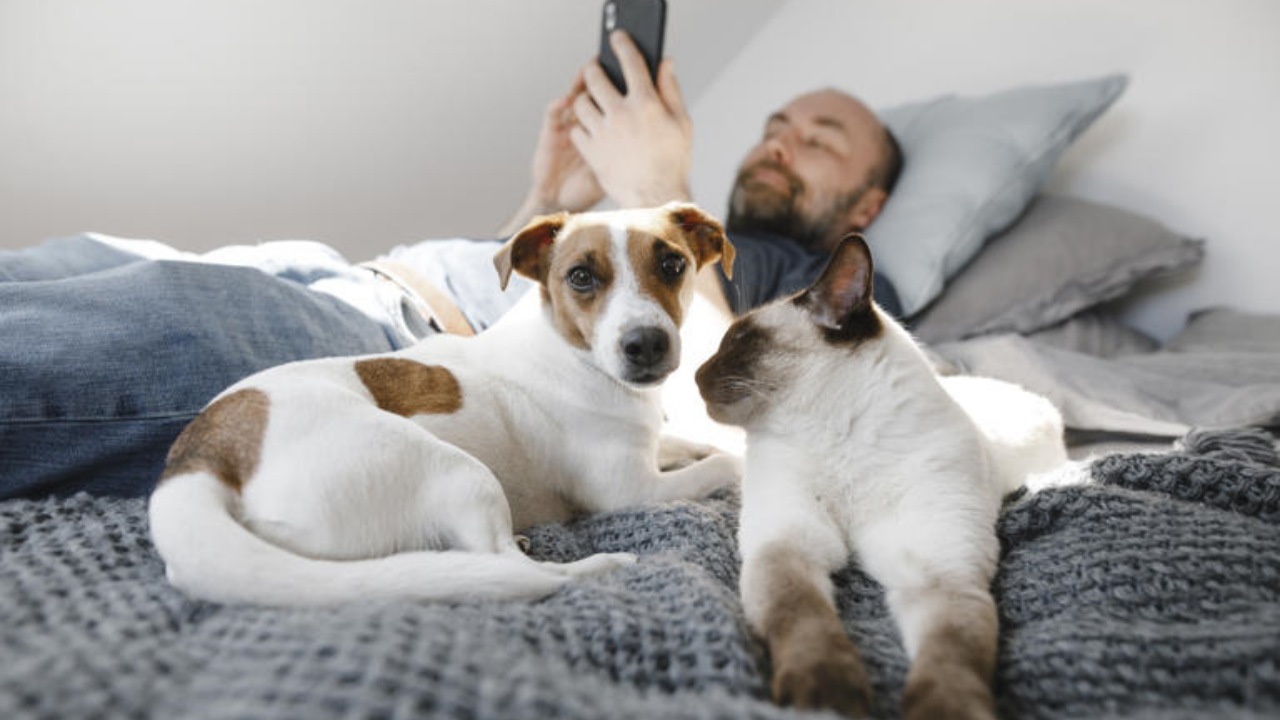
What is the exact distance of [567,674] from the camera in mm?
700

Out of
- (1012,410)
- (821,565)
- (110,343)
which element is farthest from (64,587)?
(1012,410)

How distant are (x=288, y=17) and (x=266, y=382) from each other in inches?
76.3

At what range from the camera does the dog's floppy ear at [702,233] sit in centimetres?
156

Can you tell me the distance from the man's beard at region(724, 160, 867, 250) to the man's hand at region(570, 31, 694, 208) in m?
0.52

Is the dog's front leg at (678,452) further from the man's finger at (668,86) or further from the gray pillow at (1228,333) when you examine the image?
the gray pillow at (1228,333)

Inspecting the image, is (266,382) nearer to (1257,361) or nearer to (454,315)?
(454,315)

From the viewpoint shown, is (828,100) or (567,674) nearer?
(567,674)

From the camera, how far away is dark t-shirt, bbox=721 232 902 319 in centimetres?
216

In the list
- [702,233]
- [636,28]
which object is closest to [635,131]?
[636,28]

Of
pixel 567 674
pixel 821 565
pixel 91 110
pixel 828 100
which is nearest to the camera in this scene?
pixel 567 674

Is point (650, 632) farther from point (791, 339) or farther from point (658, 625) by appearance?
point (791, 339)

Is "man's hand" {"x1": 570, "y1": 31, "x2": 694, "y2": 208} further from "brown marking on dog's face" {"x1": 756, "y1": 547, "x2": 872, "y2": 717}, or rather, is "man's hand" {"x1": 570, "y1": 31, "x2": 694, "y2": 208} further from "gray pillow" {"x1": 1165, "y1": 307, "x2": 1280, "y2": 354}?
"gray pillow" {"x1": 1165, "y1": 307, "x2": 1280, "y2": 354}

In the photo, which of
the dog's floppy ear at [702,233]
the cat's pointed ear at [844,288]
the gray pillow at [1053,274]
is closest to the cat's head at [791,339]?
the cat's pointed ear at [844,288]

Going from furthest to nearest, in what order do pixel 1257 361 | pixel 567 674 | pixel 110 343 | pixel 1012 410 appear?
pixel 1257 361
pixel 1012 410
pixel 110 343
pixel 567 674
